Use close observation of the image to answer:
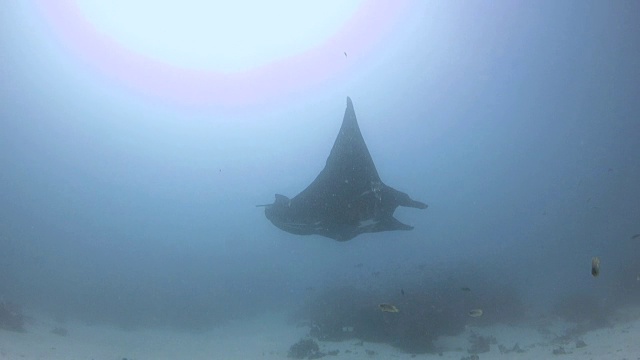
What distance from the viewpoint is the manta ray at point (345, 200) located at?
27.4ft

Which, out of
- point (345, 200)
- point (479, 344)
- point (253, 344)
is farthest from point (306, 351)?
point (345, 200)

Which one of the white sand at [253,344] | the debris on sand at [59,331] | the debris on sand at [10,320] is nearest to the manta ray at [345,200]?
the white sand at [253,344]

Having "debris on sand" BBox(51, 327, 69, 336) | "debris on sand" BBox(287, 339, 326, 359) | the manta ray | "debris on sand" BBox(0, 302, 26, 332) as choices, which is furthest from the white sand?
the manta ray

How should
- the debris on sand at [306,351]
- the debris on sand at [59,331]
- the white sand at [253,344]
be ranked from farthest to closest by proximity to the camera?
1. the debris on sand at [59,331]
2. the debris on sand at [306,351]
3. the white sand at [253,344]

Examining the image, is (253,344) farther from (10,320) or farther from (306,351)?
(10,320)

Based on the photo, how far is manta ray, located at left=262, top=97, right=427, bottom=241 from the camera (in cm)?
834

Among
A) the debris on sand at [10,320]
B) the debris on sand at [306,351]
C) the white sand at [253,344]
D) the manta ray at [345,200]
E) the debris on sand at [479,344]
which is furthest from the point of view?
the debris on sand at [10,320]

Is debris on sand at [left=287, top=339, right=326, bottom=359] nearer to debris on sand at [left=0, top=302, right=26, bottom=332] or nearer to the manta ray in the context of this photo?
the manta ray

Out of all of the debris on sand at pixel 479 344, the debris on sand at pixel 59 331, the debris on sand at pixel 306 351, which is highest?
the debris on sand at pixel 479 344

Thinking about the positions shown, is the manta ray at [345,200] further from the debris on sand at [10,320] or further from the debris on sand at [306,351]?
the debris on sand at [10,320]

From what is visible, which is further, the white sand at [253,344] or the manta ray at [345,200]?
the white sand at [253,344]

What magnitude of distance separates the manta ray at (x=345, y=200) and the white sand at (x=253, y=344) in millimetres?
7346

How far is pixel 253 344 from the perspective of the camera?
18.7 metres

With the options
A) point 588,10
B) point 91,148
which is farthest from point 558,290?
point 91,148
